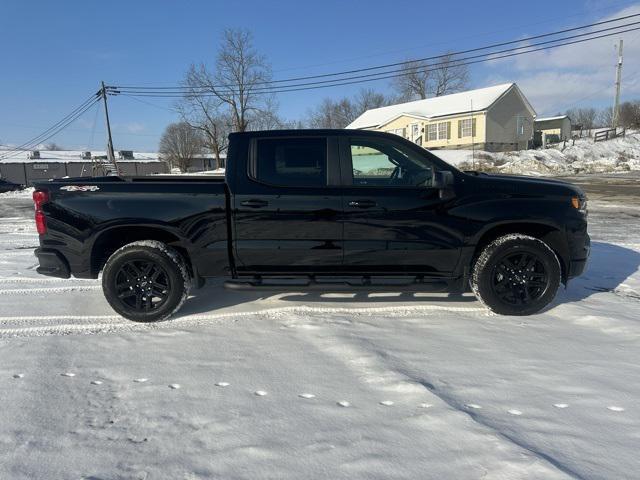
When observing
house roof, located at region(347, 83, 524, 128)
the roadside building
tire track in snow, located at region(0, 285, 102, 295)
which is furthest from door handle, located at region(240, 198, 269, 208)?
the roadside building

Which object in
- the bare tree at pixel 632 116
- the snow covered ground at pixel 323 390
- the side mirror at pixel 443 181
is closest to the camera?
the snow covered ground at pixel 323 390

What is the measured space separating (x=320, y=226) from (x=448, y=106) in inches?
1778

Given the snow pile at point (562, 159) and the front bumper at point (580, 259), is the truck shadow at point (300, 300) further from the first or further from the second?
the snow pile at point (562, 159)

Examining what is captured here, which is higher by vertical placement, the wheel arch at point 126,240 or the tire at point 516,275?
the wheel arch at point 126,240

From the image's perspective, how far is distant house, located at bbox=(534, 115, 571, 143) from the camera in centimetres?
5540

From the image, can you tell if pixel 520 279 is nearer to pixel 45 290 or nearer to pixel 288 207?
pixel 288 207

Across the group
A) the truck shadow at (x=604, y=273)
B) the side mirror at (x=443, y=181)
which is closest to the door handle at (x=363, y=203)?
the side mirror at (x=443, y=181)

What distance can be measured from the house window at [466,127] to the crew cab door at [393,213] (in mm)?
41211

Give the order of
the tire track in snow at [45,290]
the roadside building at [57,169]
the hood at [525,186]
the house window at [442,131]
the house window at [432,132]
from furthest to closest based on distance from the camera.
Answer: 1. the roadside building at [57,169]
2. the house window at [432,132]
3. the house window at [442,131]
4. the tire track in snow at [45,290]
5. the hood at [525,186]

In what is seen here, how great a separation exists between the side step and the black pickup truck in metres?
0.01

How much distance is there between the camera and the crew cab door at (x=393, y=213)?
13.8 feet

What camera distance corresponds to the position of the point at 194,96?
4925cm

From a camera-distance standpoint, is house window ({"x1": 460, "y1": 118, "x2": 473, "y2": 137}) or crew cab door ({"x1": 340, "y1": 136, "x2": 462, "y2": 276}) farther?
house window ({"x1": 460, "y1": 118, "x2": 473, "y2": 137})

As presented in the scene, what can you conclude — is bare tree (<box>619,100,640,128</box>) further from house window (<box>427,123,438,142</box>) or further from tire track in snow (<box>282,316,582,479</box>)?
tire track in snow (<box>282,316,582,479</box>)
